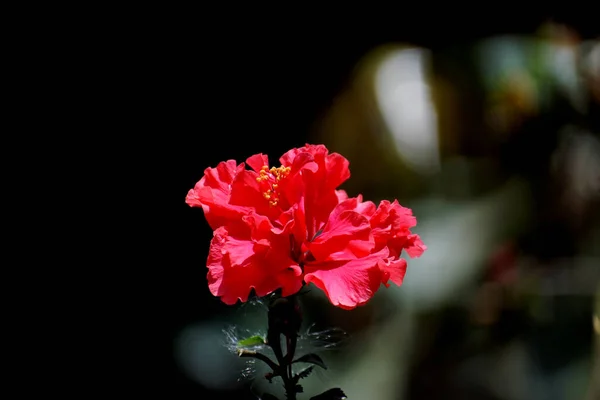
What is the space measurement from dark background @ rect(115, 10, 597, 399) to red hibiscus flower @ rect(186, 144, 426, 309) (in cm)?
151

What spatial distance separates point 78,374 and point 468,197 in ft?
4.39

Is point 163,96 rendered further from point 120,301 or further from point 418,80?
point 418,80

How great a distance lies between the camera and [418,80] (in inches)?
105

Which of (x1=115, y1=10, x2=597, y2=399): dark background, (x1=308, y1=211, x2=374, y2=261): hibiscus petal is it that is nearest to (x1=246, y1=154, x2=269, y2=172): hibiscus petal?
(x1=308, y1=211, x2=374, y2=261): hibiscus petal

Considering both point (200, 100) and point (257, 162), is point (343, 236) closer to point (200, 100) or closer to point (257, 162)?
point (257, 162)

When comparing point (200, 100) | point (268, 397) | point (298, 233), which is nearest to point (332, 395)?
point (268, 397)

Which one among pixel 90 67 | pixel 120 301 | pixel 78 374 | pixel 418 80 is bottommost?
pixel 78 374

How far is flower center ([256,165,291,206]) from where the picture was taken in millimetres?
738

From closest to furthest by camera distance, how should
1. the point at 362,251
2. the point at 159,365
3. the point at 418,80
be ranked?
the point at 362,251
the point at 159,365
the point at 418,80

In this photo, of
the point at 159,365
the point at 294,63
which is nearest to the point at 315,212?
the point at 159,365

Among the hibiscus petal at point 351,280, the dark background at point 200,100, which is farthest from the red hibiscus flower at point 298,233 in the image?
the dark background at point 200,100

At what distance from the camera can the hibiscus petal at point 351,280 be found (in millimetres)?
662

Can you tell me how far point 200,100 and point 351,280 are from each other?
1966 mm

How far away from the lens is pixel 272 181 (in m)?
0.75
